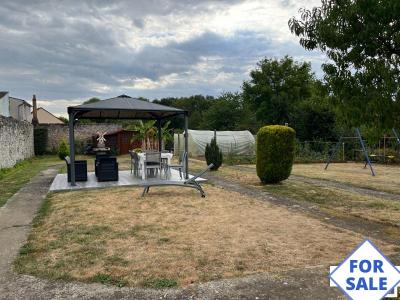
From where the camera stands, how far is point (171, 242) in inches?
193

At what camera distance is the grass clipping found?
3.86 m

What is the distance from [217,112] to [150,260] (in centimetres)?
3334

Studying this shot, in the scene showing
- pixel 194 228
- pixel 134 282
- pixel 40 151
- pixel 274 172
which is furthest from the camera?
pixel 40 151

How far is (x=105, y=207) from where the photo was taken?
7.30m

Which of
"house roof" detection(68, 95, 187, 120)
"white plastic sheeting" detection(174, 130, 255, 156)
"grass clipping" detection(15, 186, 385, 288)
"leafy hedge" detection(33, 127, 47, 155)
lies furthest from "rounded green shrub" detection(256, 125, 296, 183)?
"leafy hedge" detection(33, 127, 47, 155)

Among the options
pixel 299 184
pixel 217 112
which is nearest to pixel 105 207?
pixel 299 184

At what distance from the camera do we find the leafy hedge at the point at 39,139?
26375 millimetres

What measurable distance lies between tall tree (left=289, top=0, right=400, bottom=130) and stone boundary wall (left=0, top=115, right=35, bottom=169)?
13.2m

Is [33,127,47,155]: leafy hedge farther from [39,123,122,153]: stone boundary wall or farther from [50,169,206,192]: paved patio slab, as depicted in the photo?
[50,169,206,192]: paved patio slab

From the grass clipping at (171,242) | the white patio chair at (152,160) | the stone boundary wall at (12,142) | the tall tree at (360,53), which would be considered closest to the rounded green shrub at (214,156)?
the white patio chair at (152,160)

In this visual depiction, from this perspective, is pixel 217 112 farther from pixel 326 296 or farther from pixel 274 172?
pixel 326 296

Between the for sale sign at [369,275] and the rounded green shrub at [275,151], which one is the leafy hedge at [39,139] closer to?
the rounded green shrub at [275,151]

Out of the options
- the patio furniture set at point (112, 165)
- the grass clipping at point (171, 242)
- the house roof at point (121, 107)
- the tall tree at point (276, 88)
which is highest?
the tall tree at point (276, 88)

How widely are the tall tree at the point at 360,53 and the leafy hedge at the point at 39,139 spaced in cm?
2486
